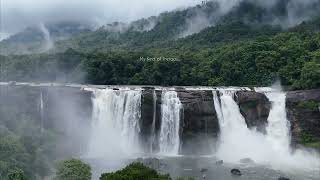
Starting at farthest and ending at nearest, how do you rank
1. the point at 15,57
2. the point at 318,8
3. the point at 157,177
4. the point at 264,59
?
the point at 318,8
the point at 15,57
the point at 264,59
the point at 157,177

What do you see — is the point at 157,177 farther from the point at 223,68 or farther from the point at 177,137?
the point at 223,68

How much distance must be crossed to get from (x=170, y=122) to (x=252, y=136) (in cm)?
796

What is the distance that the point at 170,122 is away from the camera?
5116cm

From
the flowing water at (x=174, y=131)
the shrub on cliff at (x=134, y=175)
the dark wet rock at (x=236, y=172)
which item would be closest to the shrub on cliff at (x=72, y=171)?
the shrub on cliff at (x=134, y=175)

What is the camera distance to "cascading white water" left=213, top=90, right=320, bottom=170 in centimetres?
4859

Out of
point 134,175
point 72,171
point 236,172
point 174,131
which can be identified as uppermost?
point 174,131

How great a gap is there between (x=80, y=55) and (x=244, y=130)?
26.5m

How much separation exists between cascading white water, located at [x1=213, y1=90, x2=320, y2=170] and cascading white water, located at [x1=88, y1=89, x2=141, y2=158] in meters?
7.89

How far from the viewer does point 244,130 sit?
52.1 m

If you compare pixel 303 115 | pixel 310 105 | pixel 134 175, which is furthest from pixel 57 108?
pixel 310 105

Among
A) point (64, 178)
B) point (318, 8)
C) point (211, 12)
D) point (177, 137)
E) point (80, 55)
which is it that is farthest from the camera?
point (211, 12)

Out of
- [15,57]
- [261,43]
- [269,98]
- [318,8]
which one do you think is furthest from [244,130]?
[318,8]

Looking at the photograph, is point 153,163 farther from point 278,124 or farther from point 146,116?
point 278,124

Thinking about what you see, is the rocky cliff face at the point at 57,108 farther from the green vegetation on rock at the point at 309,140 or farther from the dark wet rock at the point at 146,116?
the green vegetation on rock at the point at 309,140
